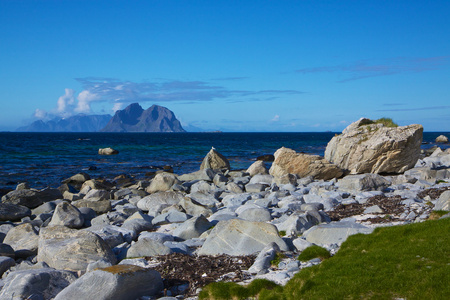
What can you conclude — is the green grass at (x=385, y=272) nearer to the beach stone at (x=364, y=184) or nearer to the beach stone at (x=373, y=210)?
the beach stone at (x=373, y=210)

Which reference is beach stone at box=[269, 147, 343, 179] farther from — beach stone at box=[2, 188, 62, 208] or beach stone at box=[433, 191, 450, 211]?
beach stone at box=[2, 188, 62, 208]

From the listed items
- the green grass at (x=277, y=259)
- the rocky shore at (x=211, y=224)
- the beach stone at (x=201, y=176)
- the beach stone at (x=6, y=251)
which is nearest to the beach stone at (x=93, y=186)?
the rocky shore at (x=211, y=224)

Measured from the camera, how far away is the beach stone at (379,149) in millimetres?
22547

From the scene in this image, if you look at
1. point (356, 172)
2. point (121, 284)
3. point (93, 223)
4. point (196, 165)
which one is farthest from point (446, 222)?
point (196, 165)

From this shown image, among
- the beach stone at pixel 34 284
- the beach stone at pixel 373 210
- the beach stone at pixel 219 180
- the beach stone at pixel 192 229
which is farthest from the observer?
the beach stone at pixel 219 180

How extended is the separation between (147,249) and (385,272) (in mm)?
5750

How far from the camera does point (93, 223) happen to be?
50.4 ft

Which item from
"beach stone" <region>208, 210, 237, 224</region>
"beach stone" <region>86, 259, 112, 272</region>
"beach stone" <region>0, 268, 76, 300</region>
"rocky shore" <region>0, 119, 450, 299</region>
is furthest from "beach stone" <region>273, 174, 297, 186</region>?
"beach stone" <region>0, 268, 76, 300</region>

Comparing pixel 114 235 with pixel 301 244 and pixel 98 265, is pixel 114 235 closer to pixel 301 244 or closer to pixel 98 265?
pixel 98 265

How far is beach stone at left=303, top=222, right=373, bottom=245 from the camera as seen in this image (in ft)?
33.1

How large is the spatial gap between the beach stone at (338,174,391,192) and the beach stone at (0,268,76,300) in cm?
1386

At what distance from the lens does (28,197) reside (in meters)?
20.7

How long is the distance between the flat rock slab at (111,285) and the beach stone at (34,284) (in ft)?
2.65

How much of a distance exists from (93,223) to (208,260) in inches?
298
